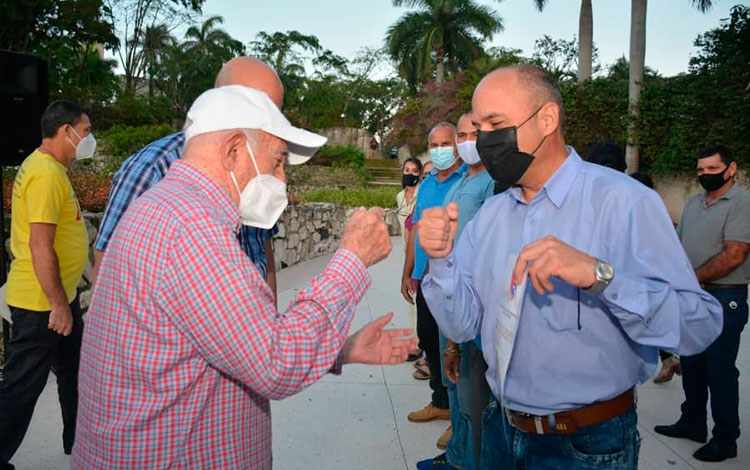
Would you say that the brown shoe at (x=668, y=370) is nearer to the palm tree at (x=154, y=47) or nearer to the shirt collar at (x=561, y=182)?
the shirt collar at (x=561, y=182)

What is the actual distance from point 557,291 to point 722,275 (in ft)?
8.17

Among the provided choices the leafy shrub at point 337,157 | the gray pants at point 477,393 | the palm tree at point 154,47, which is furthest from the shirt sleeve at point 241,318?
the palm tree at point 154,47

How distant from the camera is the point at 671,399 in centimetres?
498

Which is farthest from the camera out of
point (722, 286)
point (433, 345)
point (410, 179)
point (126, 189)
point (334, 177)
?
point (334, 177)

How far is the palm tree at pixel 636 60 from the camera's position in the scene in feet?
58.6

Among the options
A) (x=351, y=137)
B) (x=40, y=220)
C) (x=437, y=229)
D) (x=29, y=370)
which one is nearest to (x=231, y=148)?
(x=437, y=229)

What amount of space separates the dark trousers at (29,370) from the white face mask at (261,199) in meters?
2.29

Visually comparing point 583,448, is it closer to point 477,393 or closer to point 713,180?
point 477,393

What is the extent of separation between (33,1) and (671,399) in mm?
A: 14682

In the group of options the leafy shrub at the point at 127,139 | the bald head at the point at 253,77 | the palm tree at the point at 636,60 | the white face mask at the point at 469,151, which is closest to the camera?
the bald head at the point at 253,77

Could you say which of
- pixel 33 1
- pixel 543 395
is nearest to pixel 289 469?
pixel 543 395

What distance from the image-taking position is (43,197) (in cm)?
330

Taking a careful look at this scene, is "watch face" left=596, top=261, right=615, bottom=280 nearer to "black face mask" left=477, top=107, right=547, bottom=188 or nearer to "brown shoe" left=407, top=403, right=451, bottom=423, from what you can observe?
"black face mask" left=477, top=107, right=547, bottom=188

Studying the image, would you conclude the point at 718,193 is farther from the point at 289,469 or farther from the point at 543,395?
the point at 289,469
